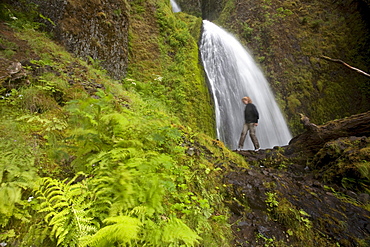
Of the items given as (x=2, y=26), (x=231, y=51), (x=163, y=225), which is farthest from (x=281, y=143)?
(x=2, y=26)

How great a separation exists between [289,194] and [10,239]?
3.47m

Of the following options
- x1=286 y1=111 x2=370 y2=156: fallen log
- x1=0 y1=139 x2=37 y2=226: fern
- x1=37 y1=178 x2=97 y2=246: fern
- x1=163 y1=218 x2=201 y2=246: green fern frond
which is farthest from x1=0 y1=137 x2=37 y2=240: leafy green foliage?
x1=286 y1=111 x2=370 y2=156: fallen log

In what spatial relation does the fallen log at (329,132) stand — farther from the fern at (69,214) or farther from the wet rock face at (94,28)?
the wet rock face at (94,28)

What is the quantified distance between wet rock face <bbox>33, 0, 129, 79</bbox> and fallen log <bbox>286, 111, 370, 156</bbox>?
22.7 feet

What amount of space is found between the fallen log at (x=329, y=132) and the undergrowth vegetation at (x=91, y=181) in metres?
4.68

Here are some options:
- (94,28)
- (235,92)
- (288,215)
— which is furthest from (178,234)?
(235,92)

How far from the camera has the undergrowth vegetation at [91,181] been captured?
3.97 feet

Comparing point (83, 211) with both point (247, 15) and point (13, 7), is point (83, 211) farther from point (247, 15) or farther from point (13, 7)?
point (247, 15)

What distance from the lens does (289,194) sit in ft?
9.68

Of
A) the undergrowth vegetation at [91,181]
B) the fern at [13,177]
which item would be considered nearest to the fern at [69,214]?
the undergrowth vegetation at [91,181]

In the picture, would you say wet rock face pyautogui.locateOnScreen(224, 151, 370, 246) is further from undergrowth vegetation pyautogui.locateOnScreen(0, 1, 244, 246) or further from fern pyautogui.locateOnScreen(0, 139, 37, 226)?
fern pyautogui.locateOnScreen(0, 139, 37, 226)

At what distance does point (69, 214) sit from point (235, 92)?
30.8 feet

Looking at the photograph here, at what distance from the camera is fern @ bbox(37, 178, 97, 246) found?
3.91 feet

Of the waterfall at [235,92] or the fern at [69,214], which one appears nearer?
the fern at [69,214]
